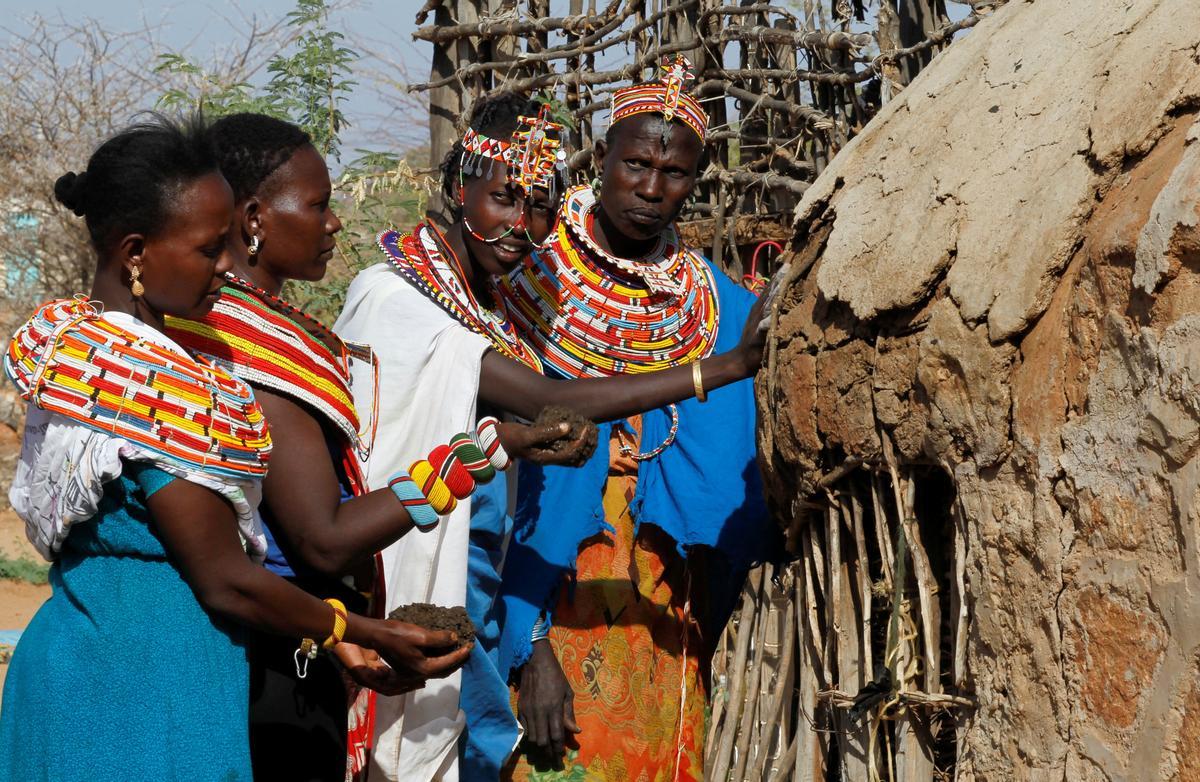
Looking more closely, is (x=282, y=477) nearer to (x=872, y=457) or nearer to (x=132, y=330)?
(x=132, y=330)

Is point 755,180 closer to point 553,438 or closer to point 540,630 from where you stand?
point 540,630

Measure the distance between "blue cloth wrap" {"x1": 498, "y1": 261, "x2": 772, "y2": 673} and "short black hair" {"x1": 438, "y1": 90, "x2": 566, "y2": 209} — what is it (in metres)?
0.73

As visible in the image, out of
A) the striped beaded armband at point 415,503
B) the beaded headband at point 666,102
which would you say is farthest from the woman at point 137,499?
the beaded headband at point 666,102

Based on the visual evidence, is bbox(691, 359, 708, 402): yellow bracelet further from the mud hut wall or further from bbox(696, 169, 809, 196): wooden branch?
bbox(696, 169, 809, 196): wooden branch

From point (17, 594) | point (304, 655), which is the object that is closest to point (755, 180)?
point (304, 655)

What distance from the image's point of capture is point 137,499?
7.24 ft

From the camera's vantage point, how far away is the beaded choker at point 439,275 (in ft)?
11.0

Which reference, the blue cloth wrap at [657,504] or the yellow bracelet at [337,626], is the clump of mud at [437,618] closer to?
the yellow bracelet at [337,626]

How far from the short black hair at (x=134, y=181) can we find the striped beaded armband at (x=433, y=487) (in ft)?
2.19

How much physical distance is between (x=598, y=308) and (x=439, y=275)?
22.4 inches

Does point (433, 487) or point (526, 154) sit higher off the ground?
point (526, 154)

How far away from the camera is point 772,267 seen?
457 centimetres

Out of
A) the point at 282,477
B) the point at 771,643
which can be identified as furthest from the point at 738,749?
the point at 282,477

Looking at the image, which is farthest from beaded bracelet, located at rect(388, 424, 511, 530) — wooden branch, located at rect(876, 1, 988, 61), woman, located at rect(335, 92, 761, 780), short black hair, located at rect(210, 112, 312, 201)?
wooden branch, located at rect(876, 1, 988, 61)
